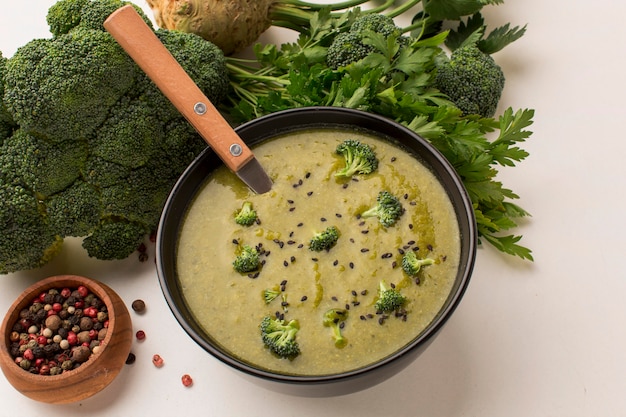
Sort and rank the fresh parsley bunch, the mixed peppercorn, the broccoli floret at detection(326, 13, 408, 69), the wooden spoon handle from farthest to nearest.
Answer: the broccoli floret at detection(326, 13, 408, 69)
the fresh parsley bunch
the mixed peppercorn
the wooden spoon handle

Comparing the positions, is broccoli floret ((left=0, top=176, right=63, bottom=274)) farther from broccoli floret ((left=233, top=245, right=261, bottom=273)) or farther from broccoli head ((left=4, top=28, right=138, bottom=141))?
broccoli floret ((left=233, top=245, right=261, bottom=273))

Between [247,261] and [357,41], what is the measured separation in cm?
111

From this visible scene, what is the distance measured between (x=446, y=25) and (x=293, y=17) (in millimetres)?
733

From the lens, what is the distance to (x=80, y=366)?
2.69 meters

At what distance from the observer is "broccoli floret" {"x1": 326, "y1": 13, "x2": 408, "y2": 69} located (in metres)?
3.06

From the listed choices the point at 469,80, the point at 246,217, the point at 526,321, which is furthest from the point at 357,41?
the point at 526,321

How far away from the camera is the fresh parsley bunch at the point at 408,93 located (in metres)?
2.82

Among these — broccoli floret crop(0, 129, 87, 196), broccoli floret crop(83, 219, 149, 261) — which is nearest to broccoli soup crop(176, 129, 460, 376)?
broccoli floret crop(83, 219, 149, 261)

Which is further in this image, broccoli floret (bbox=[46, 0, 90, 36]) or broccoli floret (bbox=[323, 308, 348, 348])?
broccoli floret (bbox=[46, 0, 90, 36])

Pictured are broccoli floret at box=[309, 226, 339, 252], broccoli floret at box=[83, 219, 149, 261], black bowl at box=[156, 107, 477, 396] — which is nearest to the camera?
black bowl at box=[156, 107, 477, 396]

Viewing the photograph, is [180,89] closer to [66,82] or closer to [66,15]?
[66,82]

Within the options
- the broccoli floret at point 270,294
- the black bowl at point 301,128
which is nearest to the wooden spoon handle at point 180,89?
the black bowl at point 301,128

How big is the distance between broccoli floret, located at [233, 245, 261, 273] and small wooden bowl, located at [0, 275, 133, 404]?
→ 59 centimetres

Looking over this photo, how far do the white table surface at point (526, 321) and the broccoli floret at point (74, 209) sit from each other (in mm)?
267
